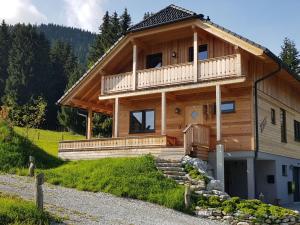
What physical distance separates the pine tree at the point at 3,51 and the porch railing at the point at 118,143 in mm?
47905

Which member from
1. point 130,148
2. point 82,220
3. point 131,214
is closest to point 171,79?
point 130,148

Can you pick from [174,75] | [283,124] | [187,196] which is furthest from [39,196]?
[283,124]

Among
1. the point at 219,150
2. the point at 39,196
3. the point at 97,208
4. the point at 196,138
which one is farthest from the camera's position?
the point at 196,138

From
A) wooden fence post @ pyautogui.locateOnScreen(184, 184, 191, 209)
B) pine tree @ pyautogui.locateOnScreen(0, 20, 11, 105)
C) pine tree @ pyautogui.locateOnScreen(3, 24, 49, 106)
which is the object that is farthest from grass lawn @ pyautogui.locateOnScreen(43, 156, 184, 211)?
pine tree @ pyautogui.locateOnScreen(0, 20, 11, 105)

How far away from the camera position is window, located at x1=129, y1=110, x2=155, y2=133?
80.1 feet

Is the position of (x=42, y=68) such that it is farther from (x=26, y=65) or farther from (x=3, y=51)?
(x=3, y=51)

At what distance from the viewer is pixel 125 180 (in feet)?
57.3

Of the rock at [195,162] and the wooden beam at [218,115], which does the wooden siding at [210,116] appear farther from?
the rock at [195,162]

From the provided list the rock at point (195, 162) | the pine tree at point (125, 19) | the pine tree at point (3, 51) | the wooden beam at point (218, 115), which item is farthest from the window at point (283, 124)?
the pine tree at point (3, 51)

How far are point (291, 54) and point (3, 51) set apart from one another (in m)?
46.7

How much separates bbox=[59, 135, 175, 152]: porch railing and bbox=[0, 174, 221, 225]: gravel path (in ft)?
16.0

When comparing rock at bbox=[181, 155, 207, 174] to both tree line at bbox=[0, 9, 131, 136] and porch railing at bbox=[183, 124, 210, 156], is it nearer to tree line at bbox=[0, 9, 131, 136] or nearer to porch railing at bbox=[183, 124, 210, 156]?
porch railing at bbox=[183, 124, 210, 156]

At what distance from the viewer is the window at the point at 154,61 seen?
2458 cm

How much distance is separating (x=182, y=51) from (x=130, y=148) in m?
5.91
